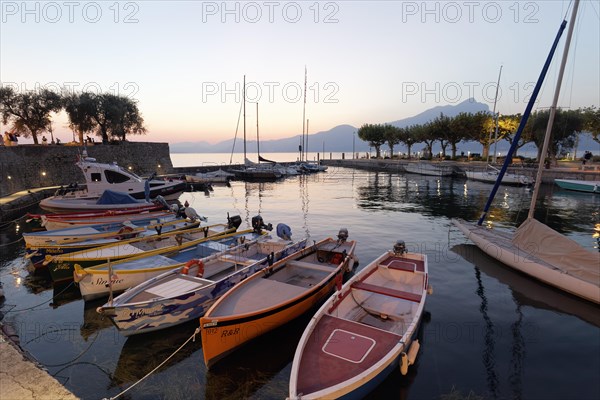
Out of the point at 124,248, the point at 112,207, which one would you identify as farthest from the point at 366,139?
the point at 124,248

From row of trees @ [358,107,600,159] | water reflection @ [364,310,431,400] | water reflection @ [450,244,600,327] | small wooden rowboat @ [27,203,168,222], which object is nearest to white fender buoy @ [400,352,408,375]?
water reflection @ [364,310,431,400]

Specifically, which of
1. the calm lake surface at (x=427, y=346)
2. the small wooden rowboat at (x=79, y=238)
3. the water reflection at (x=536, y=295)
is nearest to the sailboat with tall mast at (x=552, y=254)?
the water reflection at (x=536, y=295)

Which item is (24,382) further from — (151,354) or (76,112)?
(76,112)

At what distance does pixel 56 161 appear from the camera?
41500 mm

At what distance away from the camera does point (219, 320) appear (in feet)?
23.5

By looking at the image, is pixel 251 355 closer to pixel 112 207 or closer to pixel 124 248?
pixel 124 248

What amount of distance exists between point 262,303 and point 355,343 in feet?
9.55

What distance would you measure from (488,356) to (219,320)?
7.25 m

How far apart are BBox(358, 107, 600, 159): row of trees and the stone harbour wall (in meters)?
56.3

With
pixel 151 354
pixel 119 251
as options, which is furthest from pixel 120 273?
pixel 151 354

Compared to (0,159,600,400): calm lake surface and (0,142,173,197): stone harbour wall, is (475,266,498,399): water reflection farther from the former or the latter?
(0,142,173,197): stone harbour wall

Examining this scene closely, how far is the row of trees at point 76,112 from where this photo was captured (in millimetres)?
44438

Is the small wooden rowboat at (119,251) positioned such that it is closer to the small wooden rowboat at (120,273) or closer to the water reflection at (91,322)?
the small wooden rowboat at (120,273)

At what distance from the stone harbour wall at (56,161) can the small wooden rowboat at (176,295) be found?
33.8m
